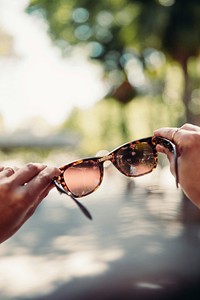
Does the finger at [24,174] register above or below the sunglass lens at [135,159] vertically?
above

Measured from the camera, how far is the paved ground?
74.2 inches

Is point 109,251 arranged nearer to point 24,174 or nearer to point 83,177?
point 83,177

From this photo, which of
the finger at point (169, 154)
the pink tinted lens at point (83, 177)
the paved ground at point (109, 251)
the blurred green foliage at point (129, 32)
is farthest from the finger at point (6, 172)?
the blurred green foliage at point (129, 32)

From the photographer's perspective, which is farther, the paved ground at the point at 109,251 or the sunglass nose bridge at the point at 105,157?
the paved ground at the point at 109,251

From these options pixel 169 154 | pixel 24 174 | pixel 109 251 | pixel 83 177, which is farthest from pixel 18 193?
pixel 109 251

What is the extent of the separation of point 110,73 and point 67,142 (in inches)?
159

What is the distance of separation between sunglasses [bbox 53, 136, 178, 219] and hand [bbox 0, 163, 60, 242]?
0.14 metres

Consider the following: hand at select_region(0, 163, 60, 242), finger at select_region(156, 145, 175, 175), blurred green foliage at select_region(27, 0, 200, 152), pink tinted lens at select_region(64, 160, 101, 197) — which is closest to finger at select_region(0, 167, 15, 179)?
hand at select_region(0, 163, 60, 242)

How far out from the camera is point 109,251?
2.21 metres

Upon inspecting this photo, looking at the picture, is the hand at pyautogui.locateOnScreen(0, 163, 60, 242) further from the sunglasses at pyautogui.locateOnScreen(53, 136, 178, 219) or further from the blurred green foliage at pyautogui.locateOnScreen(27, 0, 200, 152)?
the blurred green foliage at pyautogui.locateOnScreen(27, 0, 200, 152)

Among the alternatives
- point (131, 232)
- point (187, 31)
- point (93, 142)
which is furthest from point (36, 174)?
point (93, 142)

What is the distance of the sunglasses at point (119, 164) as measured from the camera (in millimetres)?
1241

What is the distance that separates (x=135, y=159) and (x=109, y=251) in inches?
39.0

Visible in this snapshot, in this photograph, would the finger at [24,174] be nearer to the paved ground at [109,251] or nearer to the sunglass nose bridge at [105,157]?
the sunglass nose bridge at [105,157]
